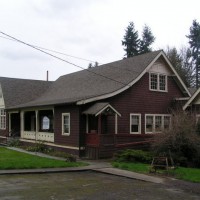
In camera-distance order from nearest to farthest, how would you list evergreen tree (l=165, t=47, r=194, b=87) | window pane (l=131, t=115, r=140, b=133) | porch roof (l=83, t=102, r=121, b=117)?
porch roof (l=83, t=102, r=121, b=117) < window pane (l=131, t=115, r=140, b=133) < evergreen tree (l=165, t=47, r=194, b=87)

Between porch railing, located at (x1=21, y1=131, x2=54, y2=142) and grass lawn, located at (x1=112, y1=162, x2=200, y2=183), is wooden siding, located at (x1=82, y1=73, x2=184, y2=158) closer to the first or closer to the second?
grass lawn, located at (x1=112, y1=162, x2=200, y2=183)

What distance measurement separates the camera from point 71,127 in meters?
24.8

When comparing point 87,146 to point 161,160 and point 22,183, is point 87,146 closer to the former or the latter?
point 161,160

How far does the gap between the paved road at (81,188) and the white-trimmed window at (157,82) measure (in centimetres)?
1235

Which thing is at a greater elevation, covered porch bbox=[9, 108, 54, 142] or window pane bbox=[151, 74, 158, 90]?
window pane bbox=[151, 74, 158, 90]

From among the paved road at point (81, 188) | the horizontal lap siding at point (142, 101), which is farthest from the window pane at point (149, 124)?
the paved road at point (81, 188)

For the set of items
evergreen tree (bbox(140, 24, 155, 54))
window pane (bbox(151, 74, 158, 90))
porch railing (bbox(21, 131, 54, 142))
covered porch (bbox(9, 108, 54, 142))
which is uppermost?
evergreen tree (bbox(140, 24, 155, 54))

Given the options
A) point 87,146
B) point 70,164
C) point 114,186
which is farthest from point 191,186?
point 87,146

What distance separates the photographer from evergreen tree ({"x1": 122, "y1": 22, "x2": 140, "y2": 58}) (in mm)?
65750

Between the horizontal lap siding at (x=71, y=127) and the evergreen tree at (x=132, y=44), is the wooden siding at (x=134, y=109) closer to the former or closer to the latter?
the horizontal lap siding at (x=71, y=127)

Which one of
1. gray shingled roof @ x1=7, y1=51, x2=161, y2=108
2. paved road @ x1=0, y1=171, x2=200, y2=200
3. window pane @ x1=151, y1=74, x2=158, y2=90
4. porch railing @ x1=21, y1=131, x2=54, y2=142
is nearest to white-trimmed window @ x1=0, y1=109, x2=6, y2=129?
porch railing @ x1=21, y1=131, x2=54, y2=142

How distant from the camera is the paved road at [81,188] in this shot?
11711mm

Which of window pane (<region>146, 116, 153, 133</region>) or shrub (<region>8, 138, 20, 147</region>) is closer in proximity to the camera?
window pane (<region>146, 116, 153, 133</region>)

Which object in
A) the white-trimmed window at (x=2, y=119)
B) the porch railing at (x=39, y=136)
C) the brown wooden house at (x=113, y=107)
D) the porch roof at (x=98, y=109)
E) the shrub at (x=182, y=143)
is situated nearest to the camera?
the shrub at (x=182, y=143)
